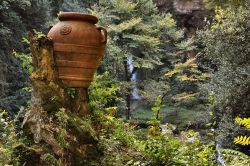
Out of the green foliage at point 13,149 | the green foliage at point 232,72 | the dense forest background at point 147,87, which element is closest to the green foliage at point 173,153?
the dense forest background at point 147,87

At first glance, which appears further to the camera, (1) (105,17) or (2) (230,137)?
(1) (105,17)

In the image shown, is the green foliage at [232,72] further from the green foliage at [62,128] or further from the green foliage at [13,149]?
the green foliage at [13,149]

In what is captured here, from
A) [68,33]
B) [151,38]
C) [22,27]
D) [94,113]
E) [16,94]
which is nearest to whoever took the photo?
[68,33]

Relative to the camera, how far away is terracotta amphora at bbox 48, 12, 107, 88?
2984 mm

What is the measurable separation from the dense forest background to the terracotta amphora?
348 mm

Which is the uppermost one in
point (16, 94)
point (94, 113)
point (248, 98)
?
point (94, 113)

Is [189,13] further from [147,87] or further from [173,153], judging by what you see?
[173,153]

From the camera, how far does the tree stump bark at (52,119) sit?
272 centimetres

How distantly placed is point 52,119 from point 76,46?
0.71m

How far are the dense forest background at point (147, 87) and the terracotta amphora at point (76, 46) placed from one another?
0.35m

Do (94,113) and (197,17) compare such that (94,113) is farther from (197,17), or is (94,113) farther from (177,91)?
(197,17)

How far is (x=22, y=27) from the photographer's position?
8.71m

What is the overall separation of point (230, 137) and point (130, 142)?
3411 mm

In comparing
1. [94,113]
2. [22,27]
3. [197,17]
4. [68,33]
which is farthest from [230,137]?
[197,17]
